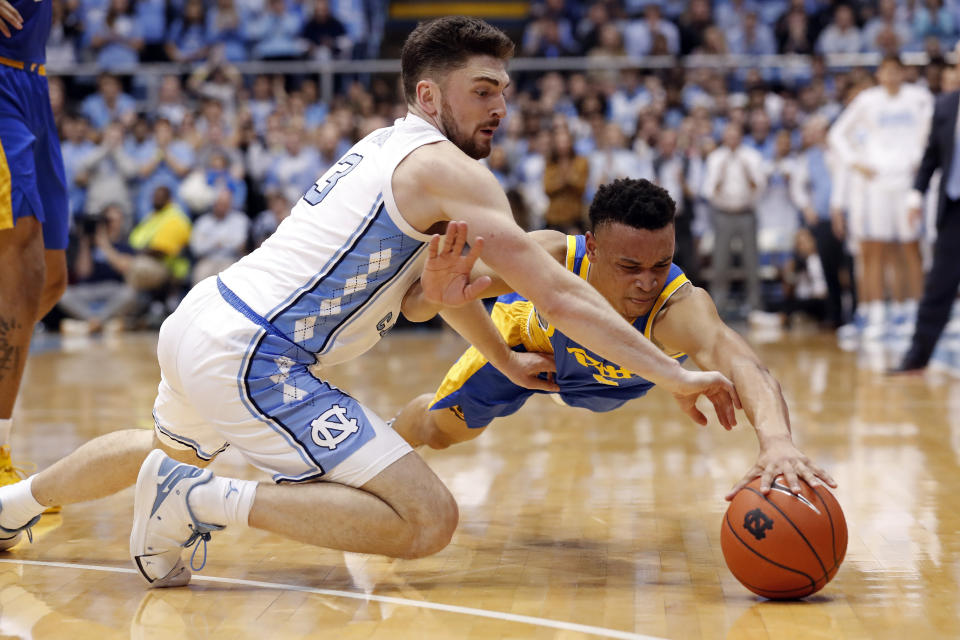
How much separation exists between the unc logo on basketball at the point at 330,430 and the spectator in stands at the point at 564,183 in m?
9.85

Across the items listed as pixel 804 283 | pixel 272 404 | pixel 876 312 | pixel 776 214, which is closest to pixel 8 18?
pixel 272 404

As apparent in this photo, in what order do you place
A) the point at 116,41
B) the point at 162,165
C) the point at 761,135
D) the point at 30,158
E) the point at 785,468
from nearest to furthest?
1. the point at 785,468
2. the point at 30,158
3. the point at 761,135
4. the point at 162,165
5. the point at 116,41

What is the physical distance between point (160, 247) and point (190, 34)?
4133 millimetres

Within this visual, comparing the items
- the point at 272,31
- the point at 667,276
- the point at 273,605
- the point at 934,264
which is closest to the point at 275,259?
the point at 273,605

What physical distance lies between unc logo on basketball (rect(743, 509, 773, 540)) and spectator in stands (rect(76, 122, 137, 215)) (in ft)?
41.8

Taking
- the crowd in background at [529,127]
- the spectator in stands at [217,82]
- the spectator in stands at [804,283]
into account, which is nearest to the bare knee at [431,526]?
the crowd in background at [529,127]

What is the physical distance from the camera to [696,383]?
326 cm

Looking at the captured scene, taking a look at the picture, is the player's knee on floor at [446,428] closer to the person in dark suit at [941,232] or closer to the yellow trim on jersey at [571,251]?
the yellow trim on jersey at [571,251]

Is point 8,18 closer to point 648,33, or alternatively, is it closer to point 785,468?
point 785,468

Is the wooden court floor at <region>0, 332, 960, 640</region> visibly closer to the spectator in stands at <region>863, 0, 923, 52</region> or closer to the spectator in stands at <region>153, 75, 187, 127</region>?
the spectator in stands at <region>153, 75, 187, 127</region>

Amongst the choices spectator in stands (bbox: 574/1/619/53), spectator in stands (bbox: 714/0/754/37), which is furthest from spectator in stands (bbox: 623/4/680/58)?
spectator in stands (bbox: 714/0/754/37)

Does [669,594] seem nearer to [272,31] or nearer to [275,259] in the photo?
[275,259]

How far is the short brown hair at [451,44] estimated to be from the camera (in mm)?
3496

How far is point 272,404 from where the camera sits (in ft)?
11.1
